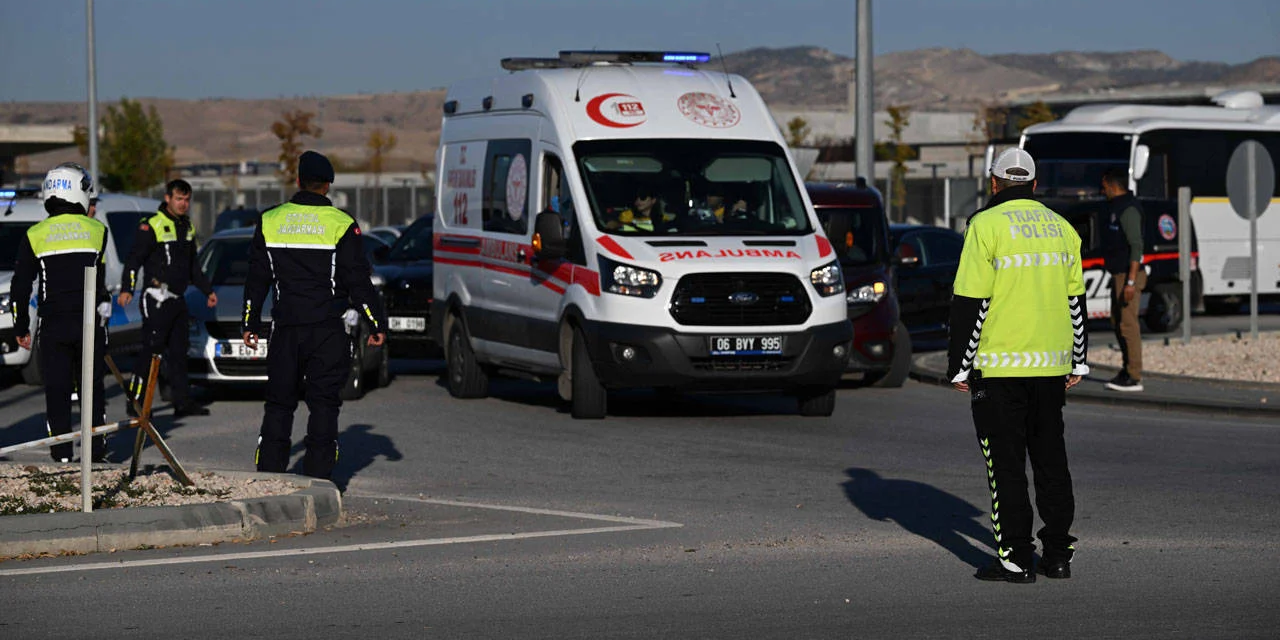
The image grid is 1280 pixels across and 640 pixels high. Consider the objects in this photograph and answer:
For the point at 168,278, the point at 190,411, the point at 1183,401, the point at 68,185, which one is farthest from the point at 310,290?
the point at 1183,401

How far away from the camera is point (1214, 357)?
20.0 meters

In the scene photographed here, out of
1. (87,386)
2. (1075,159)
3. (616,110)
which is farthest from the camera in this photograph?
(1075,159)

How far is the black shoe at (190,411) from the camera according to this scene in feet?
52.1

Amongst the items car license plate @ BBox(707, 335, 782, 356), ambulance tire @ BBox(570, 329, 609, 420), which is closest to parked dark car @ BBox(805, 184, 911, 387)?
car license plate @ BBox(707, 335, 782, 356)

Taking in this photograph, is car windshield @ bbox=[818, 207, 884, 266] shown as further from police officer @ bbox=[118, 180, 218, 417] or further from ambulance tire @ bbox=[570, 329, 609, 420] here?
police officer @ bbox=[118, 180, 218, 417]

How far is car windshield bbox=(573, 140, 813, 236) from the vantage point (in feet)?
49.5

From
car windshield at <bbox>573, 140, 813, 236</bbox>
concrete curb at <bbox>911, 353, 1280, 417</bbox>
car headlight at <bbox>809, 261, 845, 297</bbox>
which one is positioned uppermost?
car windshield at <bbox>573, 140, 813, 236</bbox>

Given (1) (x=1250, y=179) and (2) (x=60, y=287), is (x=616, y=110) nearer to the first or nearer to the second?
(2) (x=60, y=287)

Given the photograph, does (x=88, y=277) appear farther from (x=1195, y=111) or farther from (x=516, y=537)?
(x=1195, y=111)

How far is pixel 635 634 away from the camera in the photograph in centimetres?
700

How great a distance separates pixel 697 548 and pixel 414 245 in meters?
13.4

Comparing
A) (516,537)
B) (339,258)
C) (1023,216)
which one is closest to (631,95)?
(339,258)

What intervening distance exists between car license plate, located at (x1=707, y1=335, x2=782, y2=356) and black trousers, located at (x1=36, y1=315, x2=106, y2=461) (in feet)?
15.5

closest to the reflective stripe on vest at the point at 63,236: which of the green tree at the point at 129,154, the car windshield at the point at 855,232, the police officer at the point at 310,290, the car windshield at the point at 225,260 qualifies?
the police officer at the point at 310,290
